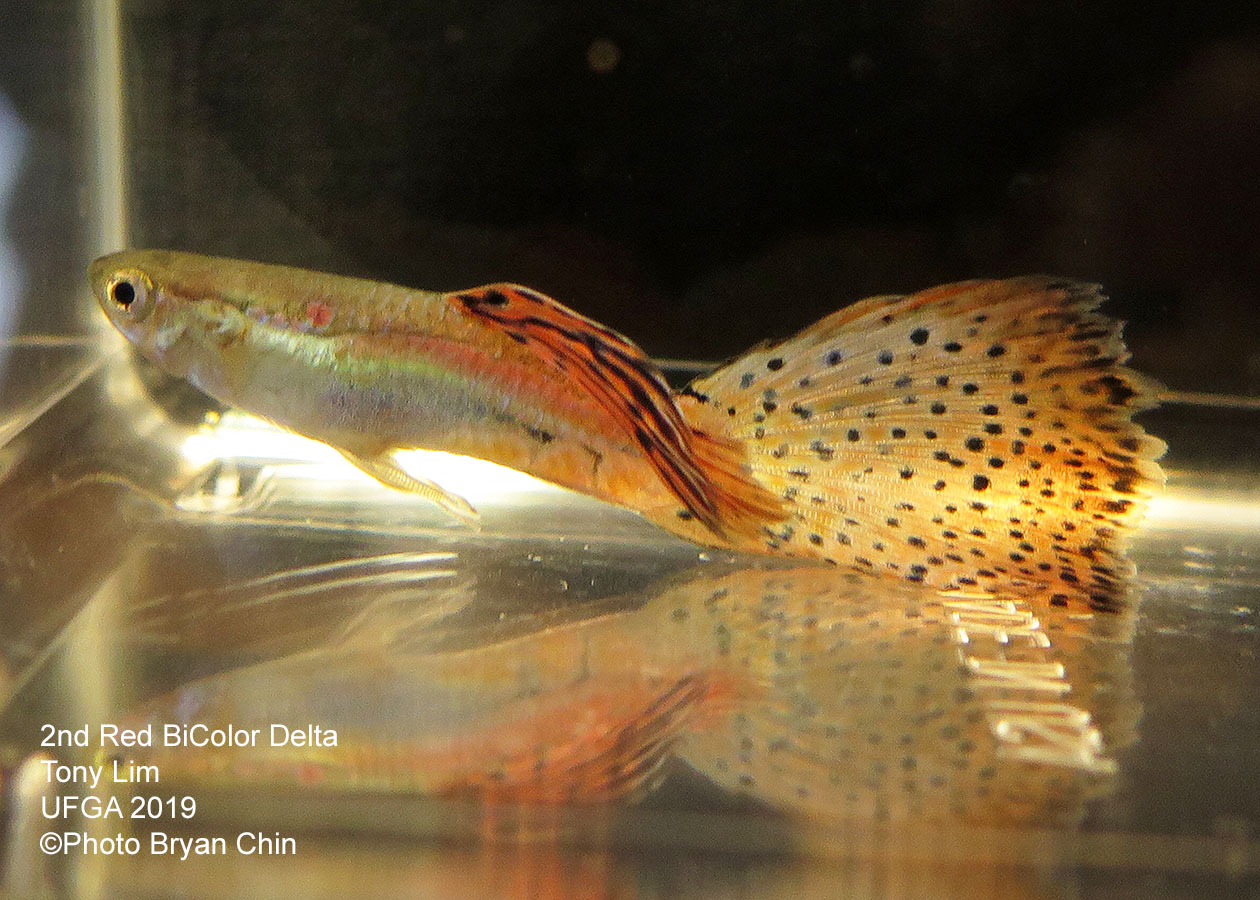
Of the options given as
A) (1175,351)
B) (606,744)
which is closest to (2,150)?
(606,744)

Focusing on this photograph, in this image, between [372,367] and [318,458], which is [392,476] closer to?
[372,367]

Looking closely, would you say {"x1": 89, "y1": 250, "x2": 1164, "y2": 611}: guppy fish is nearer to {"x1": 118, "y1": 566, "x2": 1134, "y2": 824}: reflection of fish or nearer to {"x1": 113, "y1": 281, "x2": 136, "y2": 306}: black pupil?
{"x1": 113, "y1": 281, "x2": 136, "y2": 306}: black pupil

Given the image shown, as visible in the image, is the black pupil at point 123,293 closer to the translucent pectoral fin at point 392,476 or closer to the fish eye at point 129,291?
the fish eye at point 129,291

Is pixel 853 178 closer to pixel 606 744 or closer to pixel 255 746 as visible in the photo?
pixel 606 744

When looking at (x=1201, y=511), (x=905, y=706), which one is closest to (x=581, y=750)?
(x=905, y=706)

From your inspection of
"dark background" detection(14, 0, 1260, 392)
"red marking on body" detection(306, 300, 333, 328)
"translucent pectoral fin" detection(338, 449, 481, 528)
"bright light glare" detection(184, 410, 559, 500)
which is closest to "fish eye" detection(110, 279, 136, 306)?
"red marking on body" detection(306, 300, 333, 328)

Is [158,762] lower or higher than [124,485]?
lower
